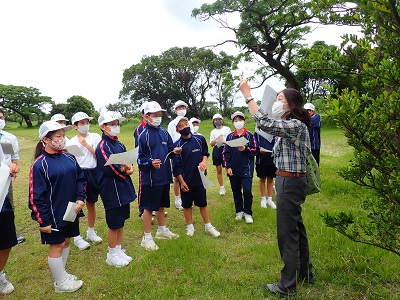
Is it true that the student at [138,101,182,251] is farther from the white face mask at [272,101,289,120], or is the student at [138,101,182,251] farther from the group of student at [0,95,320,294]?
the white face mask at [272,101,289,120]

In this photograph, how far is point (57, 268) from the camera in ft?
10.6

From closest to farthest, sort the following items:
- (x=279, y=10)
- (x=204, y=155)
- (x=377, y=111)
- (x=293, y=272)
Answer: (x=377, y=111)
(x=293, y=272)
(x=204, y=155)
(x=279, y=10)

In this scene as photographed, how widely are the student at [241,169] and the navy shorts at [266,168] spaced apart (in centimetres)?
59

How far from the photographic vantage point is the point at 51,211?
10.2 ft

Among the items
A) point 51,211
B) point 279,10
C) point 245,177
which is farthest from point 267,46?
point 51,211

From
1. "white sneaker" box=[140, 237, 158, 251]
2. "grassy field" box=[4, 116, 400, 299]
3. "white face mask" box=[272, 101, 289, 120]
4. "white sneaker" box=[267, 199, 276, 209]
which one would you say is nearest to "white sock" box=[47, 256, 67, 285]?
"grassy field" box=[4, 116, 400, 299]

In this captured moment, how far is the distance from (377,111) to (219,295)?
238 cm

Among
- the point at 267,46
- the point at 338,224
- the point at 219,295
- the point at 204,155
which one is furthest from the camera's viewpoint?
the point at 267,46

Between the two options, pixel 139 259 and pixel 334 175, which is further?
pixel 334 175

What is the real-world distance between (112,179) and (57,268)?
1.20m

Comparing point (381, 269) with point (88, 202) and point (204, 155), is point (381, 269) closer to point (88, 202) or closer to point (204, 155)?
point (204, 155)

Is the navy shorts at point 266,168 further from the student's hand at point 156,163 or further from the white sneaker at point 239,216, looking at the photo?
the student's hand at point 156,163

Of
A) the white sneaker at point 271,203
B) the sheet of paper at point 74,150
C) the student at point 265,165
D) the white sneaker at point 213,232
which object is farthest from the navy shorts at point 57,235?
the white sneaker at point 271,203

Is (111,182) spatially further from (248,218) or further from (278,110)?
(248,218)
